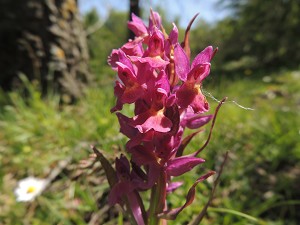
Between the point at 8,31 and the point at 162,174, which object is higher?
the point at 8,31

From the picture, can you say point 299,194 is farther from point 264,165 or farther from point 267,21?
point 267,21

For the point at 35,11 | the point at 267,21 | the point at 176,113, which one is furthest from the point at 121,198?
the point at 267,21

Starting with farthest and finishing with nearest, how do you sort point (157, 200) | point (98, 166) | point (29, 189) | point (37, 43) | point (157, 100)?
1. point (37, 43)
2. point (29, 189)
3. point (98, 166)
4. point (157, 200)
5. point (157, 100)

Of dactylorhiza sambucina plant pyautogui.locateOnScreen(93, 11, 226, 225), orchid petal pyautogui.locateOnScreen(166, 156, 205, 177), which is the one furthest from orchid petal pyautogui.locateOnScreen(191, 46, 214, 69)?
orchid petal pyautogui.locateOnScreen(166, 156, 205, 177)

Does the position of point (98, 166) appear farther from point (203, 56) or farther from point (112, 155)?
point (203, 56)

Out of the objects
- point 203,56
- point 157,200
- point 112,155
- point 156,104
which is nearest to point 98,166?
point 112,155

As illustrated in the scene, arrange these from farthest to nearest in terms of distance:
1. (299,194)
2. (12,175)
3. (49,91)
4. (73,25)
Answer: (73,25)
(49,91)
(12,175)
(299,194)

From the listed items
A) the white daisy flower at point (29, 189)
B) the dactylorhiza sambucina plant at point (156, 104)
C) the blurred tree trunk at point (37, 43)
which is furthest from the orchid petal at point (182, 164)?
the blurred tree trunk at point (37, 43)
